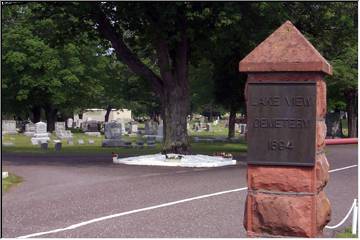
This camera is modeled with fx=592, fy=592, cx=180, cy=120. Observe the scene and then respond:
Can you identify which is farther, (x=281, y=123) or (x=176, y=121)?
(x=176, y=121)

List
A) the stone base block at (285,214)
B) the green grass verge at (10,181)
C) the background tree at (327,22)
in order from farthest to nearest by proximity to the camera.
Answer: the background tree at (327,22) → the green grass verge at (10,181) → the stone base block at (285,214)

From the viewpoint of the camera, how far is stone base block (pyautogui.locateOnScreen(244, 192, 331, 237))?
639cm

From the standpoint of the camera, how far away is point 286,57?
6.38 meters

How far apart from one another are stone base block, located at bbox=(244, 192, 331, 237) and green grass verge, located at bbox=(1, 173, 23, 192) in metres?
7.86

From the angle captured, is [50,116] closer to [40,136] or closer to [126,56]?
[40,136]

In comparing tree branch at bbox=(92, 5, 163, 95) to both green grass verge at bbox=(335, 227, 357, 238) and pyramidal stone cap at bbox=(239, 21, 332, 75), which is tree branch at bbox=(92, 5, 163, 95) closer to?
green grass verge at bbox=(335, 227, 357, 238)

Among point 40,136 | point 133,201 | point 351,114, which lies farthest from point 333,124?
point 133,201

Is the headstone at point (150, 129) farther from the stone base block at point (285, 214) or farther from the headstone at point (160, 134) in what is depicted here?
the stone base block at point (285, 214)

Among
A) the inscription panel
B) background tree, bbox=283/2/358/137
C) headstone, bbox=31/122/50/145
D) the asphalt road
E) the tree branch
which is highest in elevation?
background tree, bbox=283/2/358/137

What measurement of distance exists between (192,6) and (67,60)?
35.0 meters

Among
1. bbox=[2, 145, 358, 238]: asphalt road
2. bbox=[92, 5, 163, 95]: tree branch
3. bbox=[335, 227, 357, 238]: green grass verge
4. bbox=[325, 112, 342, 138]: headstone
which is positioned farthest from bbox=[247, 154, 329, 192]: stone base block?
bbox=[325, 112, 342, 138]: headstone

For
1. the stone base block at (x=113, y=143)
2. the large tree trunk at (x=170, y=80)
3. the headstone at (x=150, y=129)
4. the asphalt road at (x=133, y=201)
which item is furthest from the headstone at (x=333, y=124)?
the asphalt road at (x=133, y=201)

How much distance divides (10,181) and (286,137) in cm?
995

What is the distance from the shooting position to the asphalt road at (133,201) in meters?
8.34
